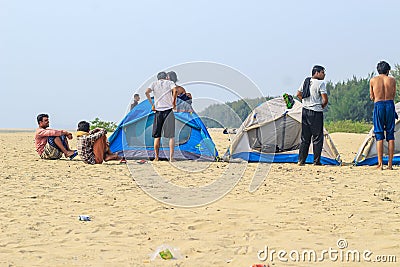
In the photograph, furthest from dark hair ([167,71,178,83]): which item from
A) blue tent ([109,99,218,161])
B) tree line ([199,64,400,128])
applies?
tree line ([199,64,400,128])

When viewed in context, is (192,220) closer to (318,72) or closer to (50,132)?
(318,72)

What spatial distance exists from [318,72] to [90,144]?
13.4ft

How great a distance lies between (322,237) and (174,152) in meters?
5.93

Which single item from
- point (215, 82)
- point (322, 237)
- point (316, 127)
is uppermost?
point (215, 82)

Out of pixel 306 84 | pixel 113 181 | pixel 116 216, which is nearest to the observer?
pixel 116 216

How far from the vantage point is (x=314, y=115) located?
928 cm

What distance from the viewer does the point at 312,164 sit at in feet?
31.0

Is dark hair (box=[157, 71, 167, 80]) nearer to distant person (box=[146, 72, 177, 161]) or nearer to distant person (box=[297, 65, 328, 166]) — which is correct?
distant person (box=[146, 72, 177, 161])

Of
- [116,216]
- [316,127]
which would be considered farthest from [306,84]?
[116,216]

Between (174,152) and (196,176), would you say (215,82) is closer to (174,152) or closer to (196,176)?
(196,176)

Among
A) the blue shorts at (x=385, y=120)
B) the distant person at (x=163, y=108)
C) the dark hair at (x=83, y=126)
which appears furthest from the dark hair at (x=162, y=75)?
the blue shorts at (x=385, y=120)

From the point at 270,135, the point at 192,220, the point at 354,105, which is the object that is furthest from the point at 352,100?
the point at 192,220

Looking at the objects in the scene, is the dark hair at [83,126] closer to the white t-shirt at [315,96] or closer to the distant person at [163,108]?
the distant person at [163,108]

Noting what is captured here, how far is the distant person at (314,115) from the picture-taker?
30.3ft
